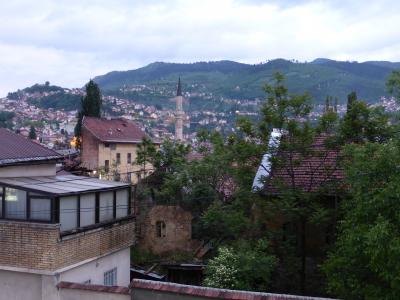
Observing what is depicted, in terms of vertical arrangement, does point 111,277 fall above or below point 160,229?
below

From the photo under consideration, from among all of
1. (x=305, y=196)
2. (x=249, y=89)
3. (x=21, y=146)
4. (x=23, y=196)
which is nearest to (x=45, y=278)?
(x=23, y=196)

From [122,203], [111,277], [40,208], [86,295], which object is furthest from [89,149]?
[86,295]

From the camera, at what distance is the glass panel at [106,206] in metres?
16.5

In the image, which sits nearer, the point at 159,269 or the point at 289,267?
the point at 289,267

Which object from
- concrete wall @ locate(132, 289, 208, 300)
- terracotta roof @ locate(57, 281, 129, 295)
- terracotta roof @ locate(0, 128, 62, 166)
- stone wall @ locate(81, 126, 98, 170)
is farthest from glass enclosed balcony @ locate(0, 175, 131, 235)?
stone wall @ locate(81, 126, 98, 170)

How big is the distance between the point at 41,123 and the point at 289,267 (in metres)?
149

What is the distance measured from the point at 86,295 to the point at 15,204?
3.47 metres

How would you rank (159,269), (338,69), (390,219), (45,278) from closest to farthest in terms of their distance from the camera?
(390,219), (45,278), (159,269), (338,69)

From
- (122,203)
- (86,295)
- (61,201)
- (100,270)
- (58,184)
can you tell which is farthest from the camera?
(122,203)

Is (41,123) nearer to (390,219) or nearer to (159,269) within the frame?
(159,269)

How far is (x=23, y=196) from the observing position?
46.5 feet

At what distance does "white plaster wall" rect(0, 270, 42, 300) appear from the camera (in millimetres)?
13820

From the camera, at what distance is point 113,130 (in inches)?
2367

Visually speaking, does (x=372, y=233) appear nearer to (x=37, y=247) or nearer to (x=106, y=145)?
(x=37, y=247)
